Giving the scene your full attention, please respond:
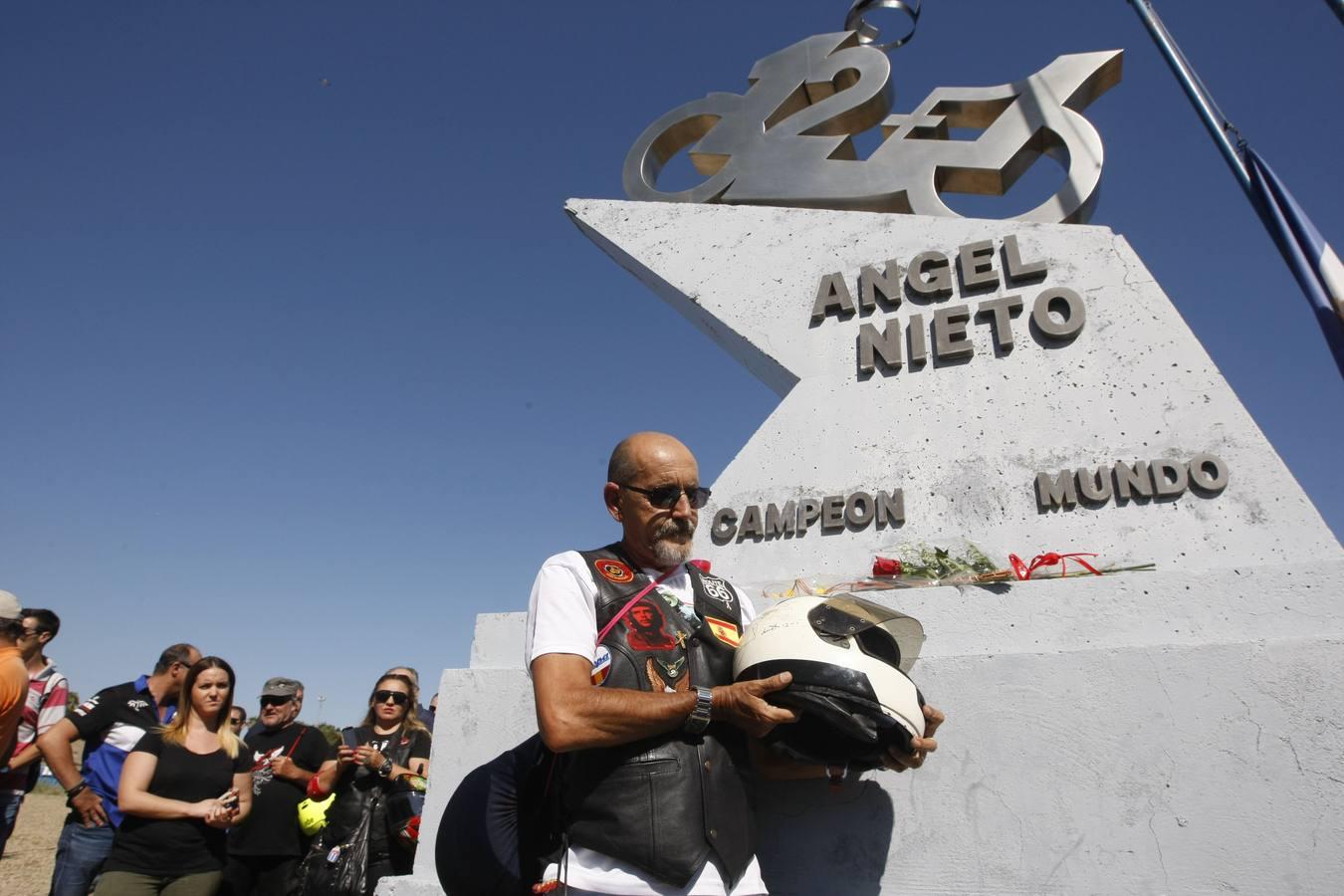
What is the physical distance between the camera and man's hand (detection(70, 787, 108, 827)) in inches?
183

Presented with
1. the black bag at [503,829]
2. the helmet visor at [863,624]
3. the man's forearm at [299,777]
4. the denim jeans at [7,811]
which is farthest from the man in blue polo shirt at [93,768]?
the helmet visor at [863,624]

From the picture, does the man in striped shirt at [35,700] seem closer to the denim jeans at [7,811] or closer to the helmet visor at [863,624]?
the denim jeans at [7,811]

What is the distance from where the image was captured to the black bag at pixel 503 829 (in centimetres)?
235

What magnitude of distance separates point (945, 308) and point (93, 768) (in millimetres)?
5503

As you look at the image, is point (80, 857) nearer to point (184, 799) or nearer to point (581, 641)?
point (184, 799)

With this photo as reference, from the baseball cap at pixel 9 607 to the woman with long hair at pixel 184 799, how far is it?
95 centimetres

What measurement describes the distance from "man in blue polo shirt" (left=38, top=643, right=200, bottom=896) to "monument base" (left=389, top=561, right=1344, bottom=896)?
13.1ft

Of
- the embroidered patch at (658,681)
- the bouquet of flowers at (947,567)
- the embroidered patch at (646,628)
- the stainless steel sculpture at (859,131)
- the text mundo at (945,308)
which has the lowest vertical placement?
the embroidered patch at (658,681)

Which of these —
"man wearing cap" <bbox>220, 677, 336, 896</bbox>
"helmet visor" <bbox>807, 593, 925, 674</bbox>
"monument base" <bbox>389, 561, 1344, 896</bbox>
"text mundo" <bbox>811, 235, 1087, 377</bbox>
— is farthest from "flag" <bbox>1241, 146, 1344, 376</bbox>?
"man wearing cap" <bbox>220, 677, 336, 896</bbox>

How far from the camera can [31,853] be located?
1097 cm

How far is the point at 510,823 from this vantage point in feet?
8.00

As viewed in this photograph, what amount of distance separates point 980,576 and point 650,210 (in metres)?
3.74

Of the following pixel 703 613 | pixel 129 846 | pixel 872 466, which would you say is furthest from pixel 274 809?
pixel 872 466

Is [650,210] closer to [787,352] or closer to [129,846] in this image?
[787,352]
